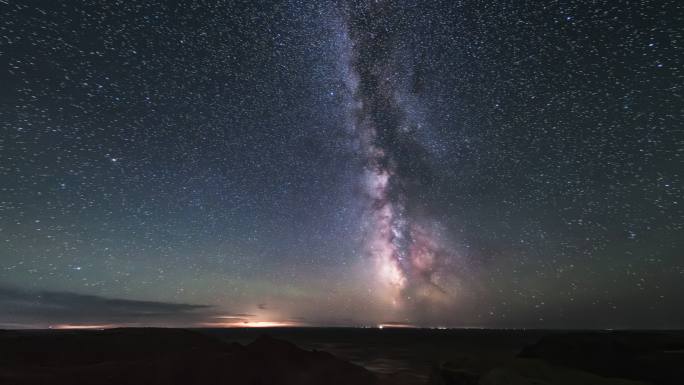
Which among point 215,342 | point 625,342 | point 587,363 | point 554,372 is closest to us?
point 554,372

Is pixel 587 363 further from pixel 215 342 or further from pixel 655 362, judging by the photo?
pixel 215 342

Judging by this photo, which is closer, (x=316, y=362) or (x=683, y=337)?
(x=683, y=337)

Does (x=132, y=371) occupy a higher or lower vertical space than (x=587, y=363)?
lower

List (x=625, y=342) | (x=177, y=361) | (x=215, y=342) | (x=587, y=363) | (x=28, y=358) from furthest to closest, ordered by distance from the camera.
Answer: (x=215, y=342), (x=28, y=358), (x=177, y=361), (x=625, y=342), (x=587, y=363)

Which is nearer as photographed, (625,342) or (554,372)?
(554,372)

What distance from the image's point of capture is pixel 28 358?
24391 mm

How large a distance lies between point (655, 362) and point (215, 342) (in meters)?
26.2

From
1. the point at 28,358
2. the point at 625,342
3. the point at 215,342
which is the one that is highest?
the point at 625,342

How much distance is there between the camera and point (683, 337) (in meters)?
20.8

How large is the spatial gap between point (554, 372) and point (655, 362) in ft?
18.4

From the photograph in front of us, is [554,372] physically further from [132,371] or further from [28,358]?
[28,358]

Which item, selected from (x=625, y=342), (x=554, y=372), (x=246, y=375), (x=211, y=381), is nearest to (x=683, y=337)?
(x=625, y=342)

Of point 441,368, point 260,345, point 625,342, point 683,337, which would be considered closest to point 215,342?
point 260,345

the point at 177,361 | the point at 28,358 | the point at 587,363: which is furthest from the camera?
the point at 28,358
